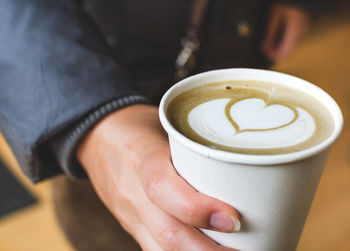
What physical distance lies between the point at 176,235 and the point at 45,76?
1.22 ft

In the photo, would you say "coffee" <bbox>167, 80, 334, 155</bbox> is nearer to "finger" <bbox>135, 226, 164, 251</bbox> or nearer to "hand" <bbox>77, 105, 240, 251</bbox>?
"hand" <bbox>77, 105, 240, 251</bbox>

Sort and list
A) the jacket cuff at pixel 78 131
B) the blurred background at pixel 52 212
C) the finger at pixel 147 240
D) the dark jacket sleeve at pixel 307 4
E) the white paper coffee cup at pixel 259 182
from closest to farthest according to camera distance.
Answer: the white paper coffee cup at pixel 259 182 → the finger at pixel 147 240 → the jacket cuff at pixel 78 131 → the blurred background at pixel 52 212 → the dark jacket sleeve at pixel 307 4

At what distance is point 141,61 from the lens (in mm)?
1052

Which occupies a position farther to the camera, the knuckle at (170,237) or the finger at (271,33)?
the finger at (271,33)

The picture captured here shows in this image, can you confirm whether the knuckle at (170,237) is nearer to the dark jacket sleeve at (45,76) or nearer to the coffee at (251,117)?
the coffee at (251,117)

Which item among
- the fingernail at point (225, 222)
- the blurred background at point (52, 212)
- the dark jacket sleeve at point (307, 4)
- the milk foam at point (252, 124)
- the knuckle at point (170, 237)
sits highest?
the milk foam at point (252, 124)

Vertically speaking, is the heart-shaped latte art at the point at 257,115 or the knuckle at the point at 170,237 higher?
the heart-shaped latte art at the point at 257,115

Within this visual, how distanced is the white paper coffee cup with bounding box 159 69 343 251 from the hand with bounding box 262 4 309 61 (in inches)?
35.2

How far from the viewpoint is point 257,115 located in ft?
1.43

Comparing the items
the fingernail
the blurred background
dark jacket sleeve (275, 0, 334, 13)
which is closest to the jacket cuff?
the fingernail

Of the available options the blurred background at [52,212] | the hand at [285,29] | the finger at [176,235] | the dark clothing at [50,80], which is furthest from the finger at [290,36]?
the finger at [176,235]

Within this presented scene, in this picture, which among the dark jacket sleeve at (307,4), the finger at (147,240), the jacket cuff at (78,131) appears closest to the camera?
the finger at (147,240)

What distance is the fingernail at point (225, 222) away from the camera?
38 cm

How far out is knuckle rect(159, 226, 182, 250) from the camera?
432 millimetres
